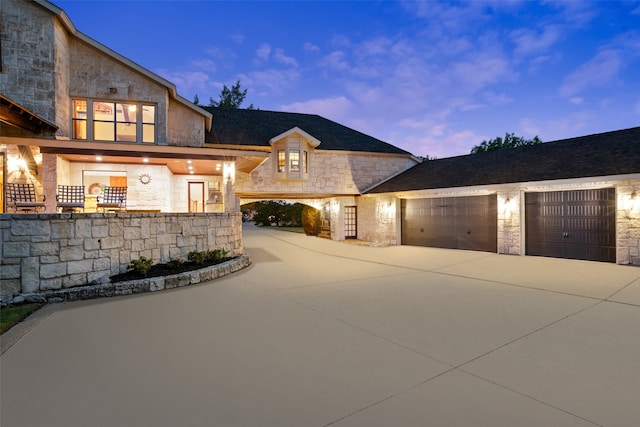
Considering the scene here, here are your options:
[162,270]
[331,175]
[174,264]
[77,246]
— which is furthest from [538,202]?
[77,246]

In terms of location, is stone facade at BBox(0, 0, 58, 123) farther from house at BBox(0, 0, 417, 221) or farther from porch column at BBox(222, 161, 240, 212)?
porch column at BBox(222, 161, 240, 212)

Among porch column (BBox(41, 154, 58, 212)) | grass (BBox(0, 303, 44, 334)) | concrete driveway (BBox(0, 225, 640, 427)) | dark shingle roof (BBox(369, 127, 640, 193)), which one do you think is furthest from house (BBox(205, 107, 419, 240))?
concrete driveway (BBox(0, 225, 640, 427))

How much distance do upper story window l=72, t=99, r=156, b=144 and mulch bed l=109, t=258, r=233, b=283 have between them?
7.90 m

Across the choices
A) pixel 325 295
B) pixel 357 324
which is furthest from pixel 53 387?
pixel 325 295

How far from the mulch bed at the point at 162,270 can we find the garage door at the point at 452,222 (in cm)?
1104

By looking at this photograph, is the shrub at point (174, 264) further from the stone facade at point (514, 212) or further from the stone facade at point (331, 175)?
the stone facade at point (514, 212)

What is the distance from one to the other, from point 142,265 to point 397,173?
1639 cm

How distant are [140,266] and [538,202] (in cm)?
1382

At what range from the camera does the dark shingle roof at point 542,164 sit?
1048cm

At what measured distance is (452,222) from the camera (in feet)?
47.9

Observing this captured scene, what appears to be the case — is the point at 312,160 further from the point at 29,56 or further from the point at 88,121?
the point at 29,56

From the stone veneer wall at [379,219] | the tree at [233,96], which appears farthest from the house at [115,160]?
the tree at [233,96]

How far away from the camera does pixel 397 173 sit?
789 inches

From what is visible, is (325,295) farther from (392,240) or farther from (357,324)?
(392,240)
